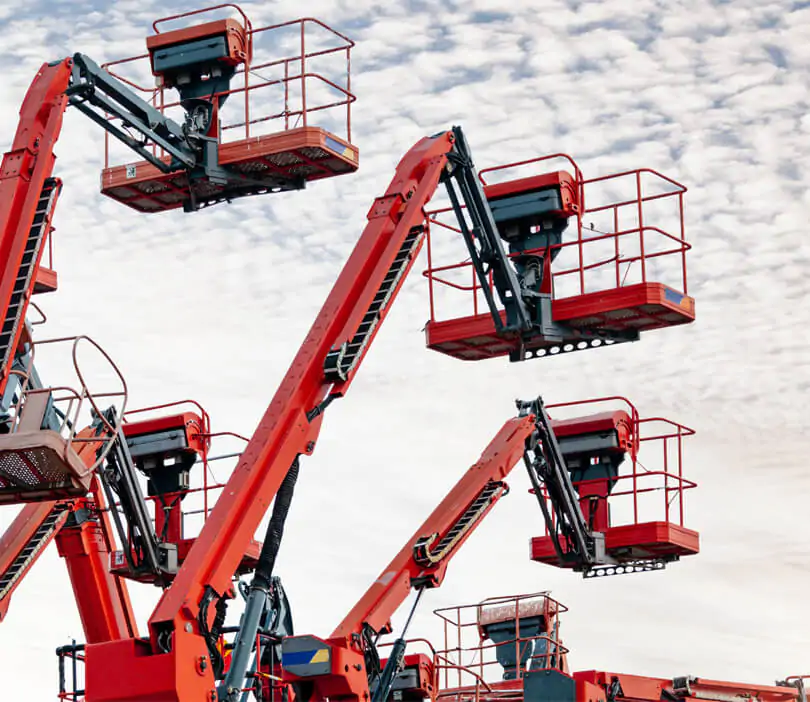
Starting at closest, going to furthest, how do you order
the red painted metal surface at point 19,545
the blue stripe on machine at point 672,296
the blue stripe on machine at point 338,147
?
the blue stripe on machine at point 338,147
the blue stripe on machine at point 672,296
the red painted metal surface at point 19,545

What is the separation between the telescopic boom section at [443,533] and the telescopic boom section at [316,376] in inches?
95.0

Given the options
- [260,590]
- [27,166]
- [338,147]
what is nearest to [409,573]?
[260,590]

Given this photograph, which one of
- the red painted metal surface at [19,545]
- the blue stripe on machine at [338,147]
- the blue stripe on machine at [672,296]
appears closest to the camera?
the blue stripe on machine at [338,147]

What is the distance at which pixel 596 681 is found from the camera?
2231 cm

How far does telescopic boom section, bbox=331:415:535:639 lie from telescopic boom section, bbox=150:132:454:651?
7.91 feet

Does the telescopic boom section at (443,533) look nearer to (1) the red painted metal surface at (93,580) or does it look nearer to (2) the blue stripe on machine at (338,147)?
(2) the blue stripe on machine at (338,147)

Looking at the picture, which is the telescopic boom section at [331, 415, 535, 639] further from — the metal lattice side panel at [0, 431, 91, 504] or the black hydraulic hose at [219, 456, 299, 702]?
the metal lattice side panel at [0, 431, 91, 504]

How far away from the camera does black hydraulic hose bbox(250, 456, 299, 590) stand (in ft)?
60.8

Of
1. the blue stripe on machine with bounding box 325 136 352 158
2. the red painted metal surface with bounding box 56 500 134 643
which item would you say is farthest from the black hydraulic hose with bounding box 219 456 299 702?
the red painted metal surface with bounding box 56 500 134 643

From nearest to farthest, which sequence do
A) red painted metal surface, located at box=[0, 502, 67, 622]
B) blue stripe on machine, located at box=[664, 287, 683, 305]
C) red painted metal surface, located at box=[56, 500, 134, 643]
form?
blue stripe on machine, located at box=[664, 287, 683, 305] → red painted metal surface, located at box=[0, 502, 67, 622] → red painted metal surface, located at box=[56, 500, 134, 643]

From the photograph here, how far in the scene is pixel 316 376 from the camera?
1938 cm

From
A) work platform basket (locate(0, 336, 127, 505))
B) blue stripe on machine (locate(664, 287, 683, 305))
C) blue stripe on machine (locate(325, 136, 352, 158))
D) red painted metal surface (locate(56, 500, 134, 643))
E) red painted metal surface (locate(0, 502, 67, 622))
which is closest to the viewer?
work platform basket (locate(0, 336, 127, 505))

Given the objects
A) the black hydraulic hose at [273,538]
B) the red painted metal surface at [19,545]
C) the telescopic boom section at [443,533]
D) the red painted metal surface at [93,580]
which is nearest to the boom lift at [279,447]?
the black hydraulic hose at [273,538]

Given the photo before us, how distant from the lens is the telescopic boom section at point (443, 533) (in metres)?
20.4
